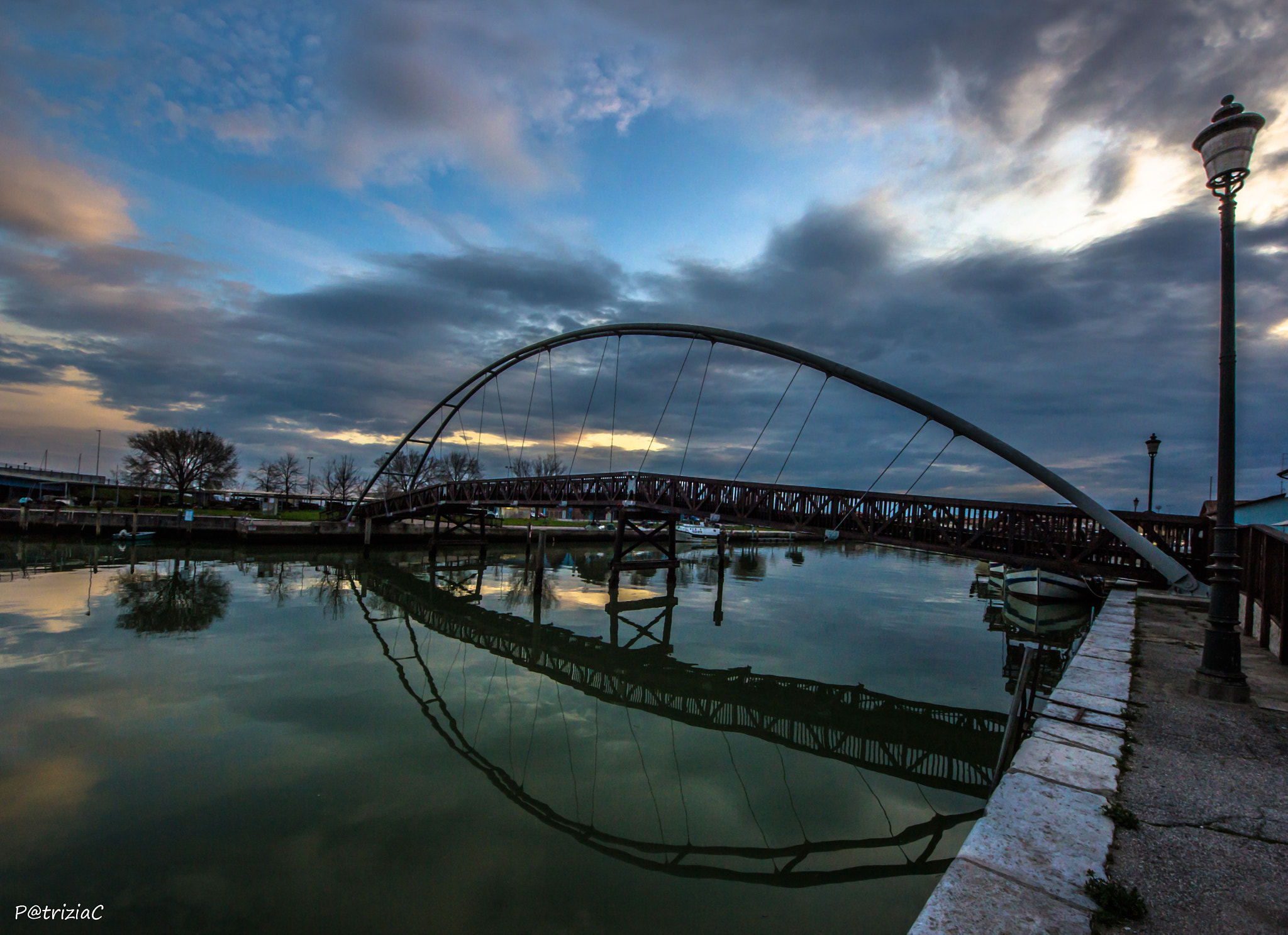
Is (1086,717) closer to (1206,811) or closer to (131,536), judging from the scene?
(1206,811)

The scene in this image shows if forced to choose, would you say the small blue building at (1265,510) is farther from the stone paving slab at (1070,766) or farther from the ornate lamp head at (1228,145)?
the stone paving slab at (1070,766)

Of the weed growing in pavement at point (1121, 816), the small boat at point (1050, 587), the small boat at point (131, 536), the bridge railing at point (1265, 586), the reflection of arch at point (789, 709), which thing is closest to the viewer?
the weed growing in pavement at point (1121, 816)

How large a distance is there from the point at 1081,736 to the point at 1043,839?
289 cm

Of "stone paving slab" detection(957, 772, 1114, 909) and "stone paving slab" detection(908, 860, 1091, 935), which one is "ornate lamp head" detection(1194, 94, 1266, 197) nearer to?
"stone paving slab" detection(957, 772, 1114, 909)

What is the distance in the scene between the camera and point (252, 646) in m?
15.9

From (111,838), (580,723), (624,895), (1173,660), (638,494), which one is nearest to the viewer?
(624,895)

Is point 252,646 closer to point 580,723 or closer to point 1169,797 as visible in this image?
point 580,723

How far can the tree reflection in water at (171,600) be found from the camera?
59.3 ft

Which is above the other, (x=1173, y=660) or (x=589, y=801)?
(x=1173, y=660)

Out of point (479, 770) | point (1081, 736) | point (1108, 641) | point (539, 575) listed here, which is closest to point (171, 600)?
point (539, 575)

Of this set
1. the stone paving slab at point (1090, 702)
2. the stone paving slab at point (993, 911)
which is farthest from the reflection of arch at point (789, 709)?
the stone paving slab at point (993, 911)

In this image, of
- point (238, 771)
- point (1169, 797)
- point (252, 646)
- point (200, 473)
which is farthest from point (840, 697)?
point (200, 473)

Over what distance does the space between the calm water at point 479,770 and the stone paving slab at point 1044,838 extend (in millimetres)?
1667

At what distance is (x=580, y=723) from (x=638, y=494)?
1655cm
